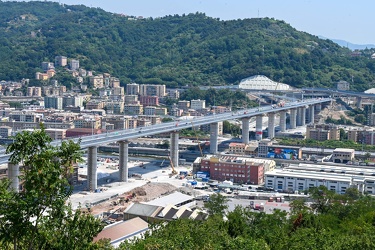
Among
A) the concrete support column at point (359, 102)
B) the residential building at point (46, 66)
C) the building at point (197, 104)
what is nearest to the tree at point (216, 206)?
the building at point (197, 104)

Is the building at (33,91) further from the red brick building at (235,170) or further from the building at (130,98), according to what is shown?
the red brick building at (235,170)

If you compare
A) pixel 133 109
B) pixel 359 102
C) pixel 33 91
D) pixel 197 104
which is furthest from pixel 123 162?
pixel 359 102

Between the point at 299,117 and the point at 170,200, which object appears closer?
the point at 170,200

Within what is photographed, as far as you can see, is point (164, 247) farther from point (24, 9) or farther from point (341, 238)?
point (24, 9)

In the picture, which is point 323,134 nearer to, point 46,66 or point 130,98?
point 130,98

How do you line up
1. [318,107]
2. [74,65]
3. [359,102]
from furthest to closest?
1. [74,65]
2. [359,102]
3. [318,107]

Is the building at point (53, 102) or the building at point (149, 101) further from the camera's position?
the building at point (149, 101)
